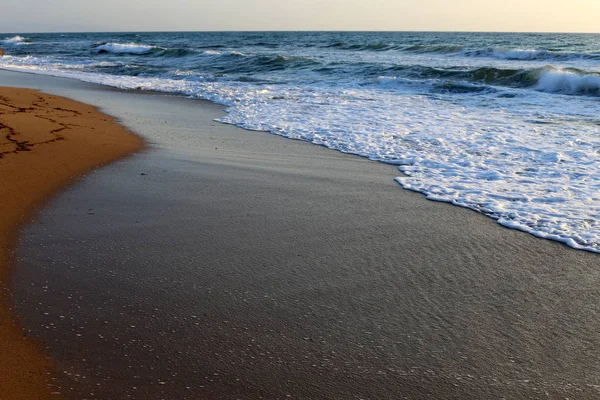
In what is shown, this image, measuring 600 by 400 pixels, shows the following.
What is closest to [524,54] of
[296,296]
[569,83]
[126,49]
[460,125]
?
[569,83]

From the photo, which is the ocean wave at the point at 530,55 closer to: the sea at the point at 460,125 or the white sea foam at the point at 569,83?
the sea at the point at 460,125

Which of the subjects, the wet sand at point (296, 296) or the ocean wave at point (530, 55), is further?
the ocean wave at point (530, 55)

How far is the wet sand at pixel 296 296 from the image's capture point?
6.99 feet

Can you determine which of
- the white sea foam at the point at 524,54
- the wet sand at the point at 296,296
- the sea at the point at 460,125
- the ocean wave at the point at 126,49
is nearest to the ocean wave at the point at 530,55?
the white sea foam at the point at 524,54

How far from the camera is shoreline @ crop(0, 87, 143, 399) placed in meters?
2.08

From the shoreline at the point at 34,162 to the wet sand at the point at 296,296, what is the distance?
0.09 m

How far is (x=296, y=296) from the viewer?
2.78 metres

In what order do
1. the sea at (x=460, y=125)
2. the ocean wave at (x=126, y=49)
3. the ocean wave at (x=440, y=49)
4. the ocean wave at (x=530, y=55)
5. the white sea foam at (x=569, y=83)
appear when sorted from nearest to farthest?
the sea at (x=460, y=125)
the white sea foam at (x=569, y=83)
the ocean wave at (x=530, y=55)
the ocean wave at (x=440, y=49)
the ocean wave at (x=126, y=49)

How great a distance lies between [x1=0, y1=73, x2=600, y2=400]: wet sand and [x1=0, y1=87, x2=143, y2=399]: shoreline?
9 cm

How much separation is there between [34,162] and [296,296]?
329 centimetres

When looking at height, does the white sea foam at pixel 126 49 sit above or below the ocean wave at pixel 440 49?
above

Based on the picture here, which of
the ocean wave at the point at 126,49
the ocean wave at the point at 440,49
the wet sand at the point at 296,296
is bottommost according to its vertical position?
the wet sand at the point at 296,296

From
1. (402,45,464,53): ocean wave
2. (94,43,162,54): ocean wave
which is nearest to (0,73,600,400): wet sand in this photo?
(402,45,464,53): ocean wave

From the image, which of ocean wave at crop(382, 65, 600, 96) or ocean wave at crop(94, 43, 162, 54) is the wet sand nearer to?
ocean wave at crop(382, 65, 600, 96)
